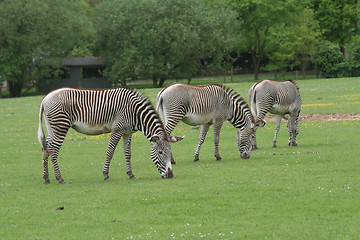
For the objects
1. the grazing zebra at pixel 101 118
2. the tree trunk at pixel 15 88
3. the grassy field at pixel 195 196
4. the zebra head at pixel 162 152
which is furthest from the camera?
the tree trunk at pixel 15 88

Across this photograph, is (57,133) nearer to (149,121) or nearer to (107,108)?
(107,108)

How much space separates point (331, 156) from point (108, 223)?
30.6ft

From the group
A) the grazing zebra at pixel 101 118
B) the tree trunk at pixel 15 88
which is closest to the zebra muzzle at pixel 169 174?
the grazing zebra at pixel 101 118

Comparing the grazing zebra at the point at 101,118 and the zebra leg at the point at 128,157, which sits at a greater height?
the grazing zebra at the point at 101,118

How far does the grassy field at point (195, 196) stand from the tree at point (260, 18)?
6032 cm

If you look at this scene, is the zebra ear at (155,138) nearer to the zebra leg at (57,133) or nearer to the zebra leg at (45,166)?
the zebra leg at (57,133)

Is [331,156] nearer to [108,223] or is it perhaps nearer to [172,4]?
[108,223]

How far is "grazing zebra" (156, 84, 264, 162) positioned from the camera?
17.5m

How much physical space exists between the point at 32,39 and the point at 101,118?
58.1m

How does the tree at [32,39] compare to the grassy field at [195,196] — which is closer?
the grassy field at [195,196]

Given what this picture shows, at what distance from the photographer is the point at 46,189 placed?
13750mm

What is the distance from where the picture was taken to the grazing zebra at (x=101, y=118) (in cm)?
1438

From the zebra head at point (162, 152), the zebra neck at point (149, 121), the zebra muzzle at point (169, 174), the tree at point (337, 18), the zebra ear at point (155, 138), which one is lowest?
the zebra muzzle at point (169, 174)

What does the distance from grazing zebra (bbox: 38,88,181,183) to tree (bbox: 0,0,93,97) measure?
5471 centimetres
